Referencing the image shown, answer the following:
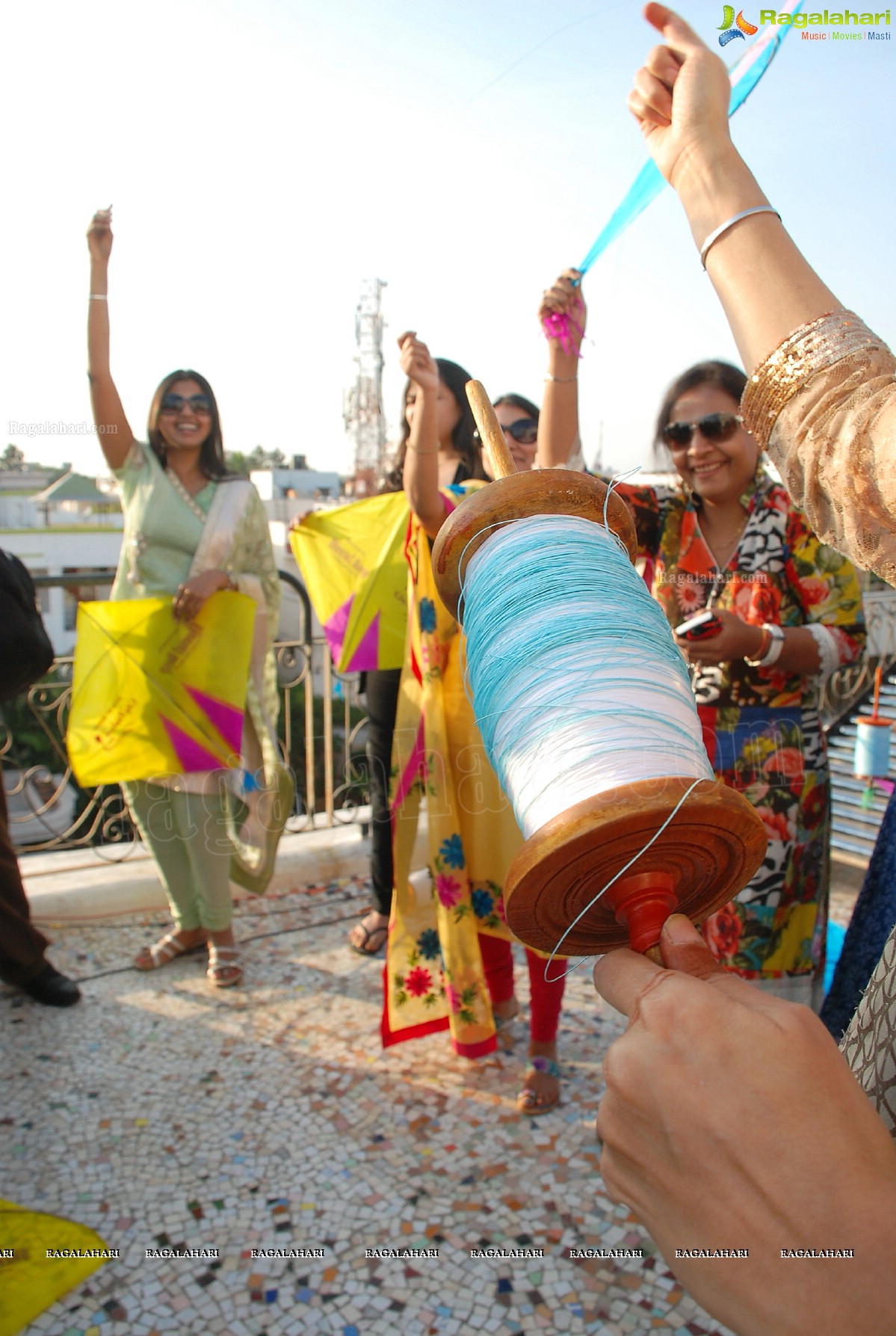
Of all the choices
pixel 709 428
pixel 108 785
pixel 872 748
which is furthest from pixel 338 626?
pixel 872 748

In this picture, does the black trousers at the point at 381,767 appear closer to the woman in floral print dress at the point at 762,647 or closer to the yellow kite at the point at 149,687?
the yellow kite at the point at 149,687

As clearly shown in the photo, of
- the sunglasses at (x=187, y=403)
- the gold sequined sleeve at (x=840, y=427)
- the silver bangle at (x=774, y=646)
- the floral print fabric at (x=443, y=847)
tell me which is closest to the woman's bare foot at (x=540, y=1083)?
the floral print fabric at (x=443, y=847)

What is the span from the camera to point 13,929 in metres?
3.02

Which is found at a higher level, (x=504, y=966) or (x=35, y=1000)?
(x=504, y=966)

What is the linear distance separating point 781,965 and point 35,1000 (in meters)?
2.63

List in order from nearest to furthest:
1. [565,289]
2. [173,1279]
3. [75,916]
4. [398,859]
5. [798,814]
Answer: [173,1279] < [565,289] < [798,814] < [398,859] < [75,916]

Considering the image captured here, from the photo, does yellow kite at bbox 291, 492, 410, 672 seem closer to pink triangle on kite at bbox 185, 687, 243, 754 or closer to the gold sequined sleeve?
pink triangle on kite at bbox 185, 687, 243, 754

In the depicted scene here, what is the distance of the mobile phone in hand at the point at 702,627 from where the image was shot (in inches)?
86.4

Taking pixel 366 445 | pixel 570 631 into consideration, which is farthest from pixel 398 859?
pixel 366 445

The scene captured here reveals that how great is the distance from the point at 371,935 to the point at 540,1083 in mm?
1188

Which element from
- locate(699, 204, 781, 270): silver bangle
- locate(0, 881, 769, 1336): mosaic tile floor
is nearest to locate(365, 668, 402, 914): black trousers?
locate(0, 881, 769, 1336): mosaic tile floor

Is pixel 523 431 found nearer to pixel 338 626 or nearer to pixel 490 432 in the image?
pixel 338 626

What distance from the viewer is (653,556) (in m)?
2.65

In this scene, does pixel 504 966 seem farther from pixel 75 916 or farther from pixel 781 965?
pixel 75 916
